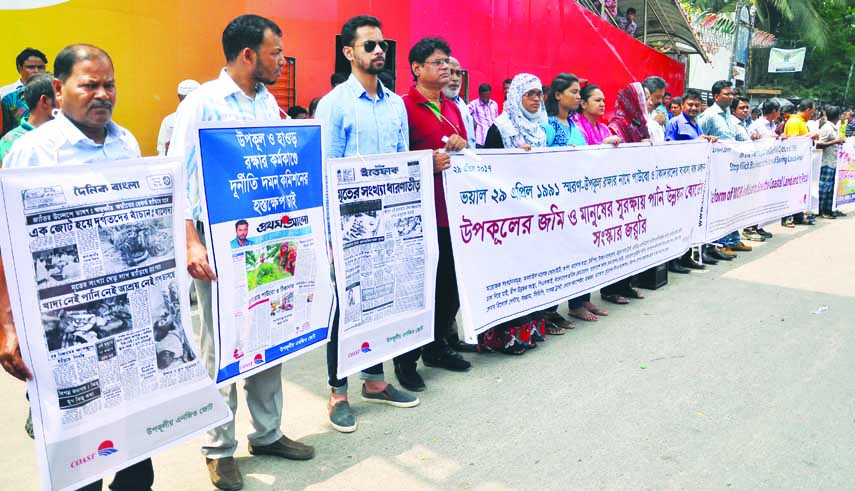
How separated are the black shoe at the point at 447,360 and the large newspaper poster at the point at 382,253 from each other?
0.45 meters

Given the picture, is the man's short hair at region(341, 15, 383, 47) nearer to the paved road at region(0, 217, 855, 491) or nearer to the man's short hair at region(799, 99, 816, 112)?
the paved road at region(0, 217, 855, 491)

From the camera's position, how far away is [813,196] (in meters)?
11.1

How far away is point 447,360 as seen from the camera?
4.68 metres

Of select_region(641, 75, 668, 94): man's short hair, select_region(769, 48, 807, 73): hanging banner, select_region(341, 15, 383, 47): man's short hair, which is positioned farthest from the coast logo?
select_region(769, 48, 807, 73): hanging banner

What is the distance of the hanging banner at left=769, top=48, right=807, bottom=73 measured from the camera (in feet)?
108

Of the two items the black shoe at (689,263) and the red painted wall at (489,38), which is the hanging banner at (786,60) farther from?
the black shoe at (689,263)

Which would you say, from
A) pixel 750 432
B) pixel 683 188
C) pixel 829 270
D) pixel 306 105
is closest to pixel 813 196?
pixel 829 270

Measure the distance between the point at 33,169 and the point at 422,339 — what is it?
248 centimetres

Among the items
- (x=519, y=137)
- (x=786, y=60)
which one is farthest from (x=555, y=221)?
(x=786, y=60)

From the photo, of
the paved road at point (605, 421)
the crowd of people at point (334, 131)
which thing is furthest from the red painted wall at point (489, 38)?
the paved road at point (605, 421)

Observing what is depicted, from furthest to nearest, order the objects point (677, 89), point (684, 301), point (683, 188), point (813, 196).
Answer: point (677, 89)
point (813, 196)
point (683, 188)
point (684, 301)

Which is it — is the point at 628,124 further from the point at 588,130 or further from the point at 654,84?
the point at 654,84

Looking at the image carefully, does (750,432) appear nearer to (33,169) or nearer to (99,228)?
(99,228)

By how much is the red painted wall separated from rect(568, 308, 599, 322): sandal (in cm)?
439
